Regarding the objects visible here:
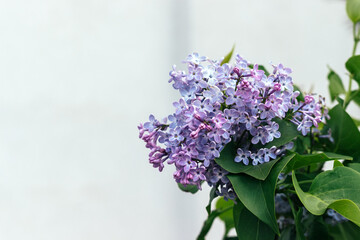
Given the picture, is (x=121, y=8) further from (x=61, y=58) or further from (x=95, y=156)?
(x=95, y=156)

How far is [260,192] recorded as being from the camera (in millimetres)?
484

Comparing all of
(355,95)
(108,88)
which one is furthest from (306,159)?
(108,88)

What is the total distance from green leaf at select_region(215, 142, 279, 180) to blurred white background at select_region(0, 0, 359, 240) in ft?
2.03

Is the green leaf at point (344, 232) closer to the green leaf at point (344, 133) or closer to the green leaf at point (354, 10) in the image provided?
the green leaf at point (344, 133)

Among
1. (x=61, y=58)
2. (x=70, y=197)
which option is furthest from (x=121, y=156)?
(x=61, y=58)

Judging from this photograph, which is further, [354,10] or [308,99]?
[354,10]

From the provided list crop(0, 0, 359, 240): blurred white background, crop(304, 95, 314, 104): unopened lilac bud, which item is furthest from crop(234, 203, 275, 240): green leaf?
crop(0, 0, 359, 240): blurred white background

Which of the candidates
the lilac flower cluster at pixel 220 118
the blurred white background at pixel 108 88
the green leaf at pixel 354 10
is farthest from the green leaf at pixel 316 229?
the blurred white background at pixel 108 88

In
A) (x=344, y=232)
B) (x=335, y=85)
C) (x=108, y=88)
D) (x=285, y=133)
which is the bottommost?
(x=344, y=232)

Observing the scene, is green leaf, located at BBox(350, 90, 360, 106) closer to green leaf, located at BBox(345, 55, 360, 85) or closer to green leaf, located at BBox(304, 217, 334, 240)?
green leaf, located at BBox(345, 55, 360, 85)

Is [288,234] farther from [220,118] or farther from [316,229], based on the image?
[220,118]

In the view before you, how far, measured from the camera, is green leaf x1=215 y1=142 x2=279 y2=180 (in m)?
0.48

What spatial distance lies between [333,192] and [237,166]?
0.11 metres

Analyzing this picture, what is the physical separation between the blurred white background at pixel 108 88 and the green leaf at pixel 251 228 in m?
0.61
